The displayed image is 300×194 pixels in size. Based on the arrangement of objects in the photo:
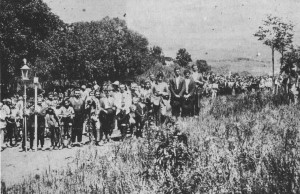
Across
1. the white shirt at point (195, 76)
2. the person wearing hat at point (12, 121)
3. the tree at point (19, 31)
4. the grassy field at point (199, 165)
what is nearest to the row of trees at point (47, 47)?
the tree at point (19, 31)

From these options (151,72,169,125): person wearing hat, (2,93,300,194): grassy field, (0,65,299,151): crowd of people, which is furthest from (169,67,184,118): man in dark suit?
(2,93,300,194): grassy field

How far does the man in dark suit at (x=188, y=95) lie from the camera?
11070 mm

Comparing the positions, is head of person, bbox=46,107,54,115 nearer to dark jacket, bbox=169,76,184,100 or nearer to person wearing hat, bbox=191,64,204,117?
dark jacket, bbox=169,76,184,100

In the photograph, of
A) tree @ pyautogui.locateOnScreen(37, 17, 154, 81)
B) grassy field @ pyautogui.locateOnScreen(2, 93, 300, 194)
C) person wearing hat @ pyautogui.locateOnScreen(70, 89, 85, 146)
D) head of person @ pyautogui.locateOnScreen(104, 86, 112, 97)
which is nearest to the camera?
grassy field @ pyautogui.locateOnScreen(2, 93, 300, 194)

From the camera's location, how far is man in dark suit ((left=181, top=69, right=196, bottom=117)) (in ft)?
36.3

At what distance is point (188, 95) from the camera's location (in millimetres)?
11055

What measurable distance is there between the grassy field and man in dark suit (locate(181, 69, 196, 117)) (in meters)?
2.61

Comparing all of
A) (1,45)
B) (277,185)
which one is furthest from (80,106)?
(1,45)

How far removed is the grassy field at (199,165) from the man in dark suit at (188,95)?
2609 millimetres

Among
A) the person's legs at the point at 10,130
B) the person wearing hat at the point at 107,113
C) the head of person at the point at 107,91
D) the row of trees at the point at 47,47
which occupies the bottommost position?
the person's legs at the point at 10,130

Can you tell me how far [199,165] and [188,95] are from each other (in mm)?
5534

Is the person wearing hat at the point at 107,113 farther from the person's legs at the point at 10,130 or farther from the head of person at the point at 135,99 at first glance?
the person's legs at the point at 10,130

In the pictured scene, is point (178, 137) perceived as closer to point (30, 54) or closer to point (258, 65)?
point (30, 54)

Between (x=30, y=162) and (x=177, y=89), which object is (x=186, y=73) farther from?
(x=30, y=162)
